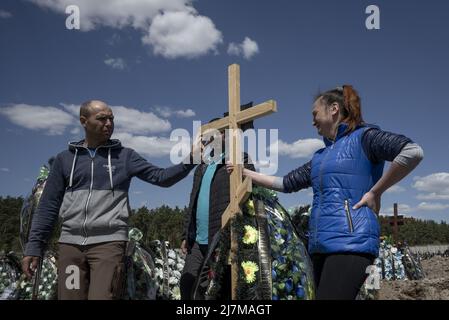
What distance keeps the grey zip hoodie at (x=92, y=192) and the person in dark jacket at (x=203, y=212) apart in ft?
2.15

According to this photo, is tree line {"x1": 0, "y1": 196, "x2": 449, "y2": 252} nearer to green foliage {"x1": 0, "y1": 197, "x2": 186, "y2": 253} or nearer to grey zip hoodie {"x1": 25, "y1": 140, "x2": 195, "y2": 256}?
green foliage {"x1": 0, "y1": 197, "x2": 186, "y2": 253}

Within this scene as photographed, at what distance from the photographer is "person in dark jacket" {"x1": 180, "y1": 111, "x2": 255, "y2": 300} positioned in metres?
4.36

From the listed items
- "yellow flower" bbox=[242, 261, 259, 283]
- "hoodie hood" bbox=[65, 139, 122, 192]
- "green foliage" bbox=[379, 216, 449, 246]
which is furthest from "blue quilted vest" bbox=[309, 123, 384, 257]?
"green foliage" bbox=[379, 216, 449, 246]

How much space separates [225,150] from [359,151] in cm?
192

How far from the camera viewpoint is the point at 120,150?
3949 millimetres

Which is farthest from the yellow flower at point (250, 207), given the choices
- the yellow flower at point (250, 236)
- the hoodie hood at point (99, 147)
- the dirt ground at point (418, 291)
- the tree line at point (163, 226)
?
the tree line at point (163, 226)

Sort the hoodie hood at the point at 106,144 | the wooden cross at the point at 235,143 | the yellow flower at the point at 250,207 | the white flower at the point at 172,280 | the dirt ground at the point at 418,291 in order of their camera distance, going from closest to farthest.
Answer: the wooden cross at the point at 235,143, the hoodie hood at the point at 106,144, the yellow flower at the point at 250,207, the white flower at the point at 172,280, the dirt ground at the point at 418,291

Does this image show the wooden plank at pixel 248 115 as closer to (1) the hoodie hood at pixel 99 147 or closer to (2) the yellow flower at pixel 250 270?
(1) the hoodie hood at pixel 99 147

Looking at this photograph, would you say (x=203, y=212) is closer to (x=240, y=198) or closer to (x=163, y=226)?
(x=240, y=198)

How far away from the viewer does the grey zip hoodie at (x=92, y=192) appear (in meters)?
3.63

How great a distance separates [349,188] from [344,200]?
3.1 inches

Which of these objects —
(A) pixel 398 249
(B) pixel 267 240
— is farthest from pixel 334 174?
(A) pixel 398 249

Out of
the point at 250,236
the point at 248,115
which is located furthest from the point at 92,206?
the point at 248,115

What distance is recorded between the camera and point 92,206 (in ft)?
12.0
